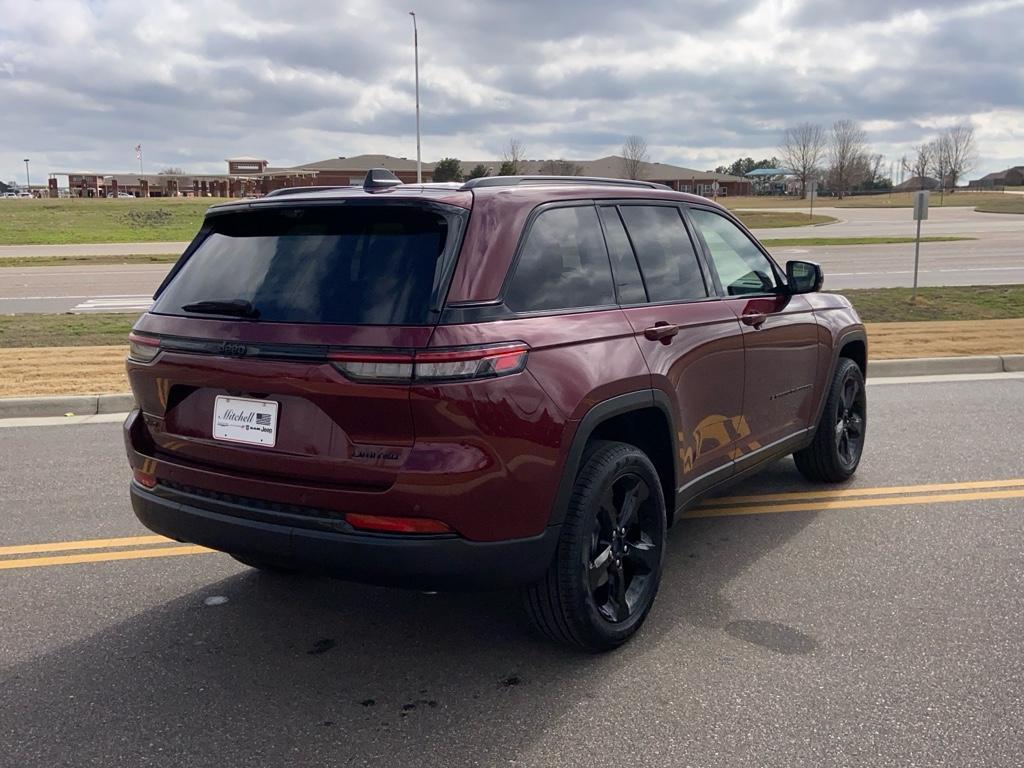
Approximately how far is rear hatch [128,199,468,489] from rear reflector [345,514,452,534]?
0.12m

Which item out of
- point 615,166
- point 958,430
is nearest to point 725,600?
point 958,430

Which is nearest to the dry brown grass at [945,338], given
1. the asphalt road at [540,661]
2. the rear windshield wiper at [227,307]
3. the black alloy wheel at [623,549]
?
the asphalt road at [540,661]

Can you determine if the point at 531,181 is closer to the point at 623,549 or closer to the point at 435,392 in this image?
the point at 435,392

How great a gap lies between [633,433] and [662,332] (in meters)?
0.44

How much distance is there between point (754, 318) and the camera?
4648 millimetres

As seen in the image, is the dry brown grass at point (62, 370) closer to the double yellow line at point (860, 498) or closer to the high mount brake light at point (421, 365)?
the double yellow line at point (860, 498)

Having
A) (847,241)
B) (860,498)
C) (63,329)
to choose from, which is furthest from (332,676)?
(847,241)

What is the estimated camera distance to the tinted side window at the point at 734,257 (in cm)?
466

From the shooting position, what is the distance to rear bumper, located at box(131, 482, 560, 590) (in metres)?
3.11

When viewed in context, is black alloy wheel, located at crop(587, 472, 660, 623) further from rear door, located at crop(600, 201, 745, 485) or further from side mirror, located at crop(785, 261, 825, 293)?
side mirror, located at crop(785, 261, 825, 293)

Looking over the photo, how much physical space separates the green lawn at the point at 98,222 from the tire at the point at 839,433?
33.1 metres

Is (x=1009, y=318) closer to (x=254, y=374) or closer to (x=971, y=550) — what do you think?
(x=971, y=550)

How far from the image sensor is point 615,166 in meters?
77.2

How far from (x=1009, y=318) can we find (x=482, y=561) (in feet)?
41.3
